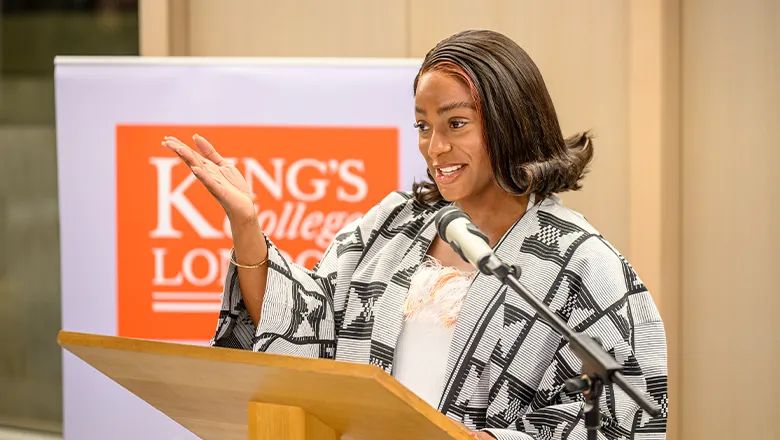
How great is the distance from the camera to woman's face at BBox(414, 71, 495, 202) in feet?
6.96

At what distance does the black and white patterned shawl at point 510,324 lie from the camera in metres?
1.98

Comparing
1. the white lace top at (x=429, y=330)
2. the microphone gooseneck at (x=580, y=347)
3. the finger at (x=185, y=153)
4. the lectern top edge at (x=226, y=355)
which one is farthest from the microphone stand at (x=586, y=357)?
the finger at (x=185, y=153)

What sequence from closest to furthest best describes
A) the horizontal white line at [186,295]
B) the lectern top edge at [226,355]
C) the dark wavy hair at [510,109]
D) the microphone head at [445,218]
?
the lectern top edge at [226,355], the microphone head at [445,218], the dark wavy hair at [510,109], the horizontal white line at [186,295]

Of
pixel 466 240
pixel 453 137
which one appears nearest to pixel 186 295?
pixel 453 137

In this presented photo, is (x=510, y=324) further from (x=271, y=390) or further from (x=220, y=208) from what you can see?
(x=220, y=208)

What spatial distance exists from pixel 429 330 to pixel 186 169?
1422mm
